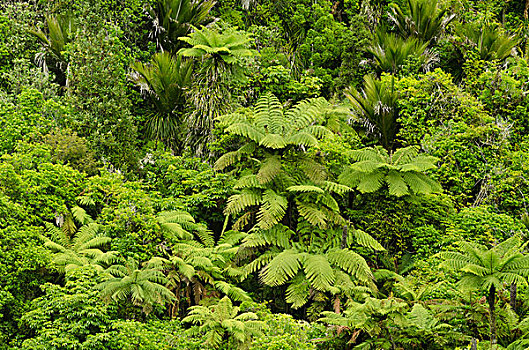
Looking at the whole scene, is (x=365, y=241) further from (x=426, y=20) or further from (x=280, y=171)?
(x=426, y=20)

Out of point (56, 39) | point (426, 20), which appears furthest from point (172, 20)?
point (426, 20)

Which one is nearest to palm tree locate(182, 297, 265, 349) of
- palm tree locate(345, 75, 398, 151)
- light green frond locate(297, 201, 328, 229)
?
light green frond locate(297, 201, 328, 229)

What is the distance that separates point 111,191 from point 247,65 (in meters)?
5.19

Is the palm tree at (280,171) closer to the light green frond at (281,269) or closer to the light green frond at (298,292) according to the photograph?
the light green frond at (281,269)

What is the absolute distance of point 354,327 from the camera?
8602 millimetres

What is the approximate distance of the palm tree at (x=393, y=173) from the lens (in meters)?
11.6

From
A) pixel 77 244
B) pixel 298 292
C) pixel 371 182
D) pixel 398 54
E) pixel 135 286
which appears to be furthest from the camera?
pixel 398 54

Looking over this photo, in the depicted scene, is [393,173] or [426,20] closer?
[393,173]

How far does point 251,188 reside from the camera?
1134 centimetres

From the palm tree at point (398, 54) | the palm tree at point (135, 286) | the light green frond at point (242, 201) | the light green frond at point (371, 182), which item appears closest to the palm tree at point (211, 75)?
the light green frond at point (242, 201)

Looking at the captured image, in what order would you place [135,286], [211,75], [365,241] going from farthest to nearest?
[211,75]
[365,241]
[135,286]

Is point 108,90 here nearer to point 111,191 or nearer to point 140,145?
point 140,145

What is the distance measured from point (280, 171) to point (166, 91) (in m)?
4.97

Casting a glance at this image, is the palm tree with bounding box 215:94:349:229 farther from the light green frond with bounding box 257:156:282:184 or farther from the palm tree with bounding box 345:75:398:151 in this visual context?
the palm tree with bounding box 345:75:398:151
